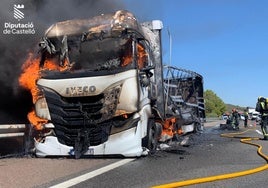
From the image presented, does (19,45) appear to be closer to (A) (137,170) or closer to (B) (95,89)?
(B) (95,89)

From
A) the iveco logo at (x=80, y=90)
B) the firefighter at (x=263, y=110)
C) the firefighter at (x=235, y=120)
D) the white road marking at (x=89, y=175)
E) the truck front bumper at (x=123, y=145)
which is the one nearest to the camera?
the white road marking at (x=89, y=175)

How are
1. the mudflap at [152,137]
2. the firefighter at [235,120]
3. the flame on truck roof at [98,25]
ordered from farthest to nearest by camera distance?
the firefighter at [235,120] → the mudflap at [152,137] → the flame on truck roof at [98,25]

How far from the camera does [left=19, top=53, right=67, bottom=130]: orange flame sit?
870 cm

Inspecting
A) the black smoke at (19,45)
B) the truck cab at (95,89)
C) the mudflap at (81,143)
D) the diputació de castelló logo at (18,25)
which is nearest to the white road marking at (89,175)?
the truck cab at (95,89)

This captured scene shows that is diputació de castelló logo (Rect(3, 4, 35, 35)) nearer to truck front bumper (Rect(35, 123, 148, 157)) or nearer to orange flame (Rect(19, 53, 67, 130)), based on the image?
orange flame (Rect(19, 53, 67, 130))

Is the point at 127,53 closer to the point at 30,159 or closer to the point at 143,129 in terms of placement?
the point at 143,129

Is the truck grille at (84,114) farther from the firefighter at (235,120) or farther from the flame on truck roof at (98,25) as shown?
the firefighter at (235,120)

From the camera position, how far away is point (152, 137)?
363 inches

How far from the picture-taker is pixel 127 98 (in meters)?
7.99

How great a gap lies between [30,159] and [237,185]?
465 cm

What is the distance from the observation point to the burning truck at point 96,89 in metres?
8.09

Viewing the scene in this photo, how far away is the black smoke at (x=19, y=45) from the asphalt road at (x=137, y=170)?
85.4 inches

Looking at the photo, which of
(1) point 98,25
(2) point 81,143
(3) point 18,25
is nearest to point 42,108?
(2) point 81,143

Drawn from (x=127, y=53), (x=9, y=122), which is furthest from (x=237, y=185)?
(x=9, y=122)
